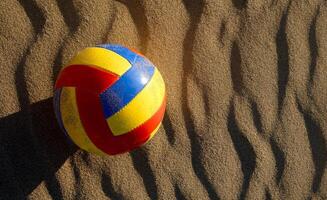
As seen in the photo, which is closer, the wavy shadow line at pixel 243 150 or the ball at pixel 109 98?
the ball at pixel 109 98

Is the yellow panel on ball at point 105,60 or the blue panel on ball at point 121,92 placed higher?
the yellow panel on ball at point 105,60

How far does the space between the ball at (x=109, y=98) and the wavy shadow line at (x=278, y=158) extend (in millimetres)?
1002

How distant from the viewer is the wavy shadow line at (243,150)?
297 centimetres

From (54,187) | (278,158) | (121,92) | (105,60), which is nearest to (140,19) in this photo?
(105,60)

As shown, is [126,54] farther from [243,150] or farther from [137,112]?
[243,150]

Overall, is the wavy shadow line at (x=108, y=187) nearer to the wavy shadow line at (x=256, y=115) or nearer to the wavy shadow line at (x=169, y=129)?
the wavy shadow line at (x=169, y=129)

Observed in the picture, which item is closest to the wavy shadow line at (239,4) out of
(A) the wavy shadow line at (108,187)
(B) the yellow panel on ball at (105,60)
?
(B) the yellow panel on ball at (105,60)

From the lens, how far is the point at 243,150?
9.79 feet

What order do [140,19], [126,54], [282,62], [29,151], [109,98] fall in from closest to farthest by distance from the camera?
[109,98] < [126,54] < [29,151] < [140,19] < [282,62]

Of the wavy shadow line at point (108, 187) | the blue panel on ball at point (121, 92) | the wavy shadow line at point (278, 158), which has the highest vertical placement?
the blue panel on ball at point (121, 92)

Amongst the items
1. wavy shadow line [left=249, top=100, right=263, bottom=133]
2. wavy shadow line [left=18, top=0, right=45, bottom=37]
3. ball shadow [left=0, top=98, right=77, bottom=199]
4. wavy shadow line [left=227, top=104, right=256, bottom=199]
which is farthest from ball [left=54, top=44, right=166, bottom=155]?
wavy shadow line [left=249, top=100, right=263, bottom=133]

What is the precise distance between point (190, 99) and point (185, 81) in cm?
12

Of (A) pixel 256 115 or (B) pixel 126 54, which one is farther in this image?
(A) pixel 256 115

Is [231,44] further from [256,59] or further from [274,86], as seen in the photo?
[274,86]
